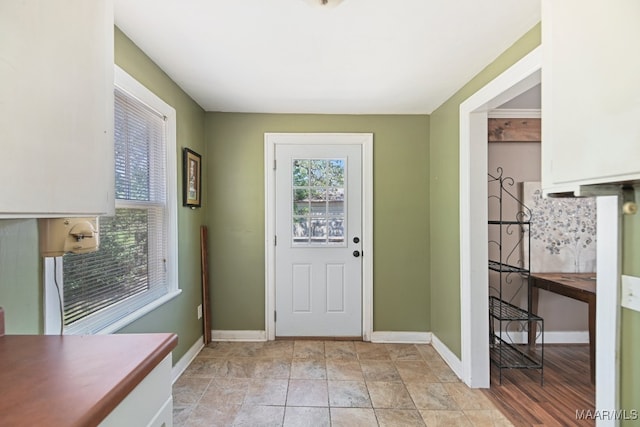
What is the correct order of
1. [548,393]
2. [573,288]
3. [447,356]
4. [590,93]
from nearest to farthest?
[590,93]
[548,393]
[573,288]
[447,356]

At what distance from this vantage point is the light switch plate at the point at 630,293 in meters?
1.12

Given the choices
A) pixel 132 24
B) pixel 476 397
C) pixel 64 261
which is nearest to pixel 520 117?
pixel 476 397

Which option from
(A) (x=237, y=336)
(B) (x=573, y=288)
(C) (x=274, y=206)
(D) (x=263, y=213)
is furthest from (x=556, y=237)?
(A) (x=237, y=336)

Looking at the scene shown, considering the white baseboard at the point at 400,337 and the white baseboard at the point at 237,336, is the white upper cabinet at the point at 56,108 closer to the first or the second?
the white baseboard at the point at 237,336

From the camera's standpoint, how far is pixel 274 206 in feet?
9.89

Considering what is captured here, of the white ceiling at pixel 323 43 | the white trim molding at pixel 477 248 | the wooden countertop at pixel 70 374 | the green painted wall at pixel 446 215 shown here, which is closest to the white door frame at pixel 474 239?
the white trim molding at pixel 477 248

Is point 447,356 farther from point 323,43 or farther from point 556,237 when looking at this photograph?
point 323,43

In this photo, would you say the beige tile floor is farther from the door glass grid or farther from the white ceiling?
the white ceiling

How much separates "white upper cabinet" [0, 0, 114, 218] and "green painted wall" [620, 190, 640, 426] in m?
1.91

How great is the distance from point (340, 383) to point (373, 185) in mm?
1790

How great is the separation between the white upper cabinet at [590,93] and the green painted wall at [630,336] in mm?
372

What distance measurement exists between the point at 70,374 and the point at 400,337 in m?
2.83

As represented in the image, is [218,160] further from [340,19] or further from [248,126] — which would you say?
[340,19]

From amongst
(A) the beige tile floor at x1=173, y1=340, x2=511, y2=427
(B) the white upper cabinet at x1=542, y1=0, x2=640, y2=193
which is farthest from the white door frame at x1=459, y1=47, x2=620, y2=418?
(B) the white upper cabinet at x1=542, y1=0, x2=640, y2=193
